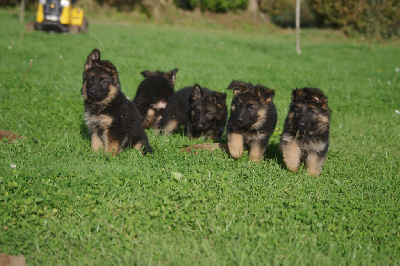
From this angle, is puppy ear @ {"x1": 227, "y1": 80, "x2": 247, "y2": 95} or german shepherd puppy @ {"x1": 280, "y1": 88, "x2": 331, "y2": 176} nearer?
german shepherd puppy @ {"x1": 280, "y1": 88, "x2": 331, "y2": 176}

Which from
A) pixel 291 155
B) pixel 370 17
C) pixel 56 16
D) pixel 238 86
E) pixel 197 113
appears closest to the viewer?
pixel 291 155

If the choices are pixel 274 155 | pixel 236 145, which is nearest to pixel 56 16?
pixel 274 155

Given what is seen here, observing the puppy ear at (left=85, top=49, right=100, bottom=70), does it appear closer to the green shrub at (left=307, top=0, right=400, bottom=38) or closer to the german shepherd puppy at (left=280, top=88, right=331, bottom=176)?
the german shepherd puppy at (left=280, top=88, right=331, bottom=176)

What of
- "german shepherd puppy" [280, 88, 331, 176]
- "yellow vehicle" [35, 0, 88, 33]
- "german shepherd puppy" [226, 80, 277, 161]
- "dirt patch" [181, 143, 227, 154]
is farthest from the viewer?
"yellow vehicle" [35, 0, 88, 33]

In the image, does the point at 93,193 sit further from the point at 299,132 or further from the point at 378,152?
the point at 378,152

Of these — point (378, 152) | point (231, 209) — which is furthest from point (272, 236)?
point (378, 152)

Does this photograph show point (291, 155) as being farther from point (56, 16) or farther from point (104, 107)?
point (56, 16)

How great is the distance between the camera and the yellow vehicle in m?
20.8

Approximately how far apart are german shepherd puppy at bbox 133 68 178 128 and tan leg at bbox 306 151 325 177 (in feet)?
12.1

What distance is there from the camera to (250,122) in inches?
256

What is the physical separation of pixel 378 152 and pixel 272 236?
12.9ft

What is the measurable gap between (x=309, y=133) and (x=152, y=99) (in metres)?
3.91

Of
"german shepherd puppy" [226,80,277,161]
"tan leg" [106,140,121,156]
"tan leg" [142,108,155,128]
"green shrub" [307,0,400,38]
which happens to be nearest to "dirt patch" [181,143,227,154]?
"german shepherd puppy" [226,80,277,161]

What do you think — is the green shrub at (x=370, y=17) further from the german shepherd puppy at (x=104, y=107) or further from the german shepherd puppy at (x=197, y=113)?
the german shepherd puppy at (x=104, y=107)
